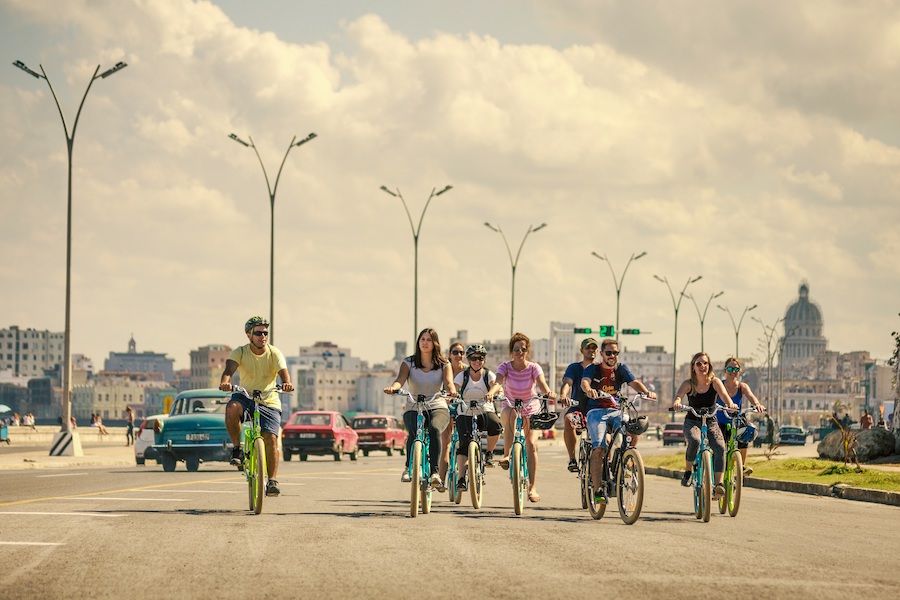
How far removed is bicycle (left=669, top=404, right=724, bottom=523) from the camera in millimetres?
14664

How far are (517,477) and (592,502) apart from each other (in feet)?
2.88

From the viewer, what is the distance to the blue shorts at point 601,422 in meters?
14.5

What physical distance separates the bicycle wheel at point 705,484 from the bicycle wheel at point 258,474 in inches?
174

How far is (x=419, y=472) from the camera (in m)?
14.6

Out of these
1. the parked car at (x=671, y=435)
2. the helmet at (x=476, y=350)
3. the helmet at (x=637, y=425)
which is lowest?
the parked car at (x=671, y=435)

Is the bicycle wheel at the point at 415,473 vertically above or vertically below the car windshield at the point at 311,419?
above

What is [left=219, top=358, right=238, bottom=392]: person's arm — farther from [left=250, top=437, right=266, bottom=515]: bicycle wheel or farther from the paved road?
the paved road

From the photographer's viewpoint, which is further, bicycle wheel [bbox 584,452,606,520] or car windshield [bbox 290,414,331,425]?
car windshield [bbox 290,414,331,425]

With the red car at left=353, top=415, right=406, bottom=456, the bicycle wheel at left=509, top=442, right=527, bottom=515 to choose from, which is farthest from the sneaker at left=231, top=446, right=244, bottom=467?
the red car at left=353, top=415, right=406, bottom=456

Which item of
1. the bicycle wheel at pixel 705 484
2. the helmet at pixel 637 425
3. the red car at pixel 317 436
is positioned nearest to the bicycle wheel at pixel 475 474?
the helmet at pixel 637 425

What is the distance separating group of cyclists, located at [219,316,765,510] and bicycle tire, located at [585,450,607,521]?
0.39 ft

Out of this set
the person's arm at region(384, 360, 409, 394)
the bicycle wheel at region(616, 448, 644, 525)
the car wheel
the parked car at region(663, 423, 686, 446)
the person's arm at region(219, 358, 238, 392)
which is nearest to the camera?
the bicycle wheel at region(616, 448, 644, 525)

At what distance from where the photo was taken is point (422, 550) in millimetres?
11016

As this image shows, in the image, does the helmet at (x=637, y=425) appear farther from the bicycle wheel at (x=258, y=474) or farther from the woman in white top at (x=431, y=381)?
the bicycle wheel at (x=258, y=474)
